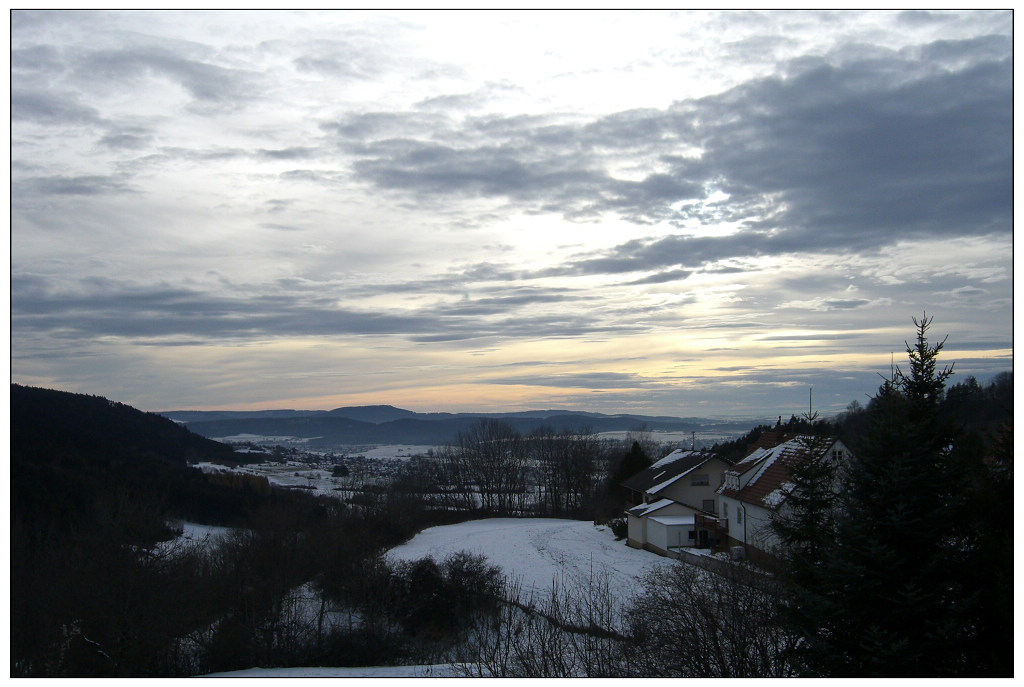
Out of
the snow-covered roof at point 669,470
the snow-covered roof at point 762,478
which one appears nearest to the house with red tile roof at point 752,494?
the snow-covered roof at point 762,478

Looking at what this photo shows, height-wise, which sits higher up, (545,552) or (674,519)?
(674,519)

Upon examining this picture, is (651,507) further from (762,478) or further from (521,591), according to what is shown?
(521,591)

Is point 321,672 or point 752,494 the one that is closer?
point 321,672

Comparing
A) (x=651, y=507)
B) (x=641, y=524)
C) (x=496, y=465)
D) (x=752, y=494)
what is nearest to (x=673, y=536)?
(x=641, y=524)

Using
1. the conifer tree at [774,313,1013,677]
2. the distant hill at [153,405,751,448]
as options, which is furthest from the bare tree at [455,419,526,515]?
the conifer tree at [774,313,1013,677]

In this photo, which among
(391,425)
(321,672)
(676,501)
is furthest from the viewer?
(391,425)

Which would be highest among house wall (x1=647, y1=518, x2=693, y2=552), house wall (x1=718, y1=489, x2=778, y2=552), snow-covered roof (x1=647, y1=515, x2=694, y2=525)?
house wall (x1=718, y1=489, x2=778, y2=552)

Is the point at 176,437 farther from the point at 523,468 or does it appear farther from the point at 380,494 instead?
the point at 523,468

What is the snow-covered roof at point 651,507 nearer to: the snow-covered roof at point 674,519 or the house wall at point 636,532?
the house wall at point 636,532

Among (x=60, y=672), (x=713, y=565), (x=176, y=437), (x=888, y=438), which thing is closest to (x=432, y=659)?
(x=713, y=565)

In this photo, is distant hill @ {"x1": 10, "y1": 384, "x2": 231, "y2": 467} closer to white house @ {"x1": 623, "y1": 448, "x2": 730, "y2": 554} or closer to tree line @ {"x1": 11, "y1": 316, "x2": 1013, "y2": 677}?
tree line @ {"x1": 11, "y1": 316, "x2": 1013, "y2": 677}

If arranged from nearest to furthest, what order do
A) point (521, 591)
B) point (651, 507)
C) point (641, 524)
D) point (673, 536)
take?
point (521, 591), point (673, 536), point (641, 524), point (651, 507)
